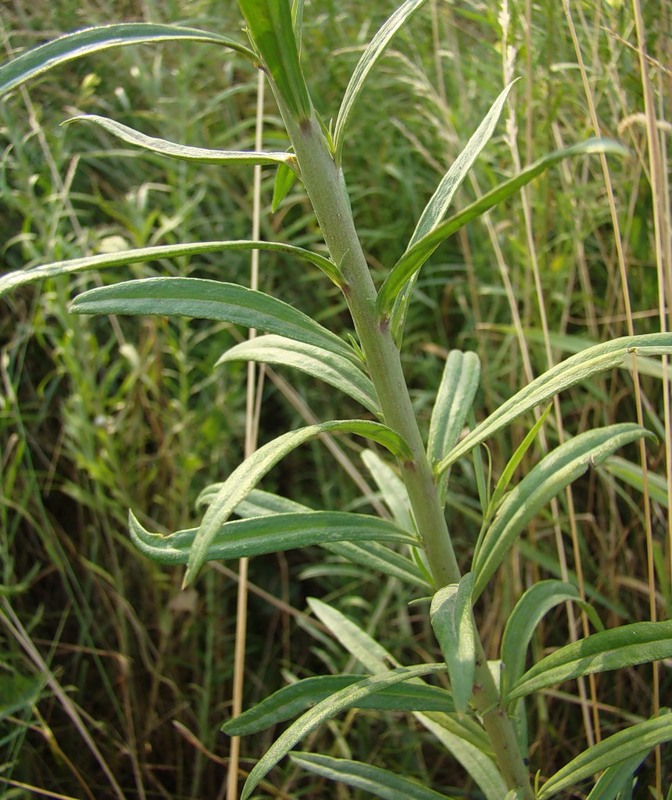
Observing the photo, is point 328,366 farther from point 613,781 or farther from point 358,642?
point 613,781

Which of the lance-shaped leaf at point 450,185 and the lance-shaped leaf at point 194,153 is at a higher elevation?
the lance-shaped leaf at point 194,153

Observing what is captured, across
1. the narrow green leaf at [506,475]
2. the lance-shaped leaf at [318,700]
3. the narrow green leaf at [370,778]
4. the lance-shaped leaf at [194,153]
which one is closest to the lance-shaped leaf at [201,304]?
the lance-shaped leaf at [194,153]

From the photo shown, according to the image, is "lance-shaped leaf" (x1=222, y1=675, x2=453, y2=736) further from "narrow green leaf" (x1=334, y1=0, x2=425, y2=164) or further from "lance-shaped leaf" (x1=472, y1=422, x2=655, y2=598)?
"narrow green leaf" (x1=334, y1=0, x2=425, y2=164)

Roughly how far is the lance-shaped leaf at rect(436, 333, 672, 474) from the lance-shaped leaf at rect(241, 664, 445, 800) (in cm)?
21

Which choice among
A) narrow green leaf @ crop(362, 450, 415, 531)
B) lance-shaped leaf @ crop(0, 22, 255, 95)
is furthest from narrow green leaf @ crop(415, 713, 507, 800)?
lance-shaped leaf @ crop(0, 22, 255, 95)

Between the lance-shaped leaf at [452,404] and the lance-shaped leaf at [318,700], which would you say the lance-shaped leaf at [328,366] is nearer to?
the lance-shaped leaf at [452,404]

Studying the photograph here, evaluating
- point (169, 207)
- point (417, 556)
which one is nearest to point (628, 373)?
point (417, 556)

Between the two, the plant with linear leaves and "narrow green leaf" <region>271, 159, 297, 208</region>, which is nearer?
the plant with linear leaves

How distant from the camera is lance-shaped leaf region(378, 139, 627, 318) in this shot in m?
0.49

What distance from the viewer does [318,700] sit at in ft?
2.66

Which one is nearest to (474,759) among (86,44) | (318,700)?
(318,700)

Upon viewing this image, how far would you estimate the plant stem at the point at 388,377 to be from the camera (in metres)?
0.71

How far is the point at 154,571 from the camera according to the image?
1.57m

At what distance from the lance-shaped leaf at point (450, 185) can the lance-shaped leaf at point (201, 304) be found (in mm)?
74
